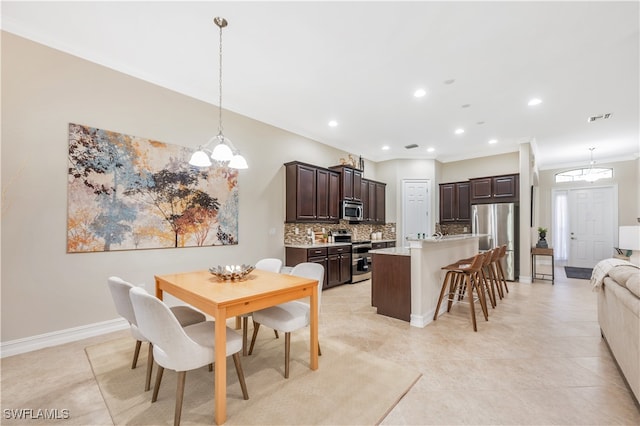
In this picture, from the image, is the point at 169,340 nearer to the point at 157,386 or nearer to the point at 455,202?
the point at 157,386

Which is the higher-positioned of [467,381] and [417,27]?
[417,27]

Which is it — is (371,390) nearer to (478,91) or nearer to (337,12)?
(337,12)

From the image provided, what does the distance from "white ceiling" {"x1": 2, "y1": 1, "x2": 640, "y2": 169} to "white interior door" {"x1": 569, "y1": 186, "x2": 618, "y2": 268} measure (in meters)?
3.66

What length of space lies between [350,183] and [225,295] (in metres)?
4.49

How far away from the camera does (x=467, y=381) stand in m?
2.25

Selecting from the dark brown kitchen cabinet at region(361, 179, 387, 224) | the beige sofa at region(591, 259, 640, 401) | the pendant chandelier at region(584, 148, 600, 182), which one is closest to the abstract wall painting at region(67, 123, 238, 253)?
the dark brown kitchen cabinet at region(361, 179, 387, 224)

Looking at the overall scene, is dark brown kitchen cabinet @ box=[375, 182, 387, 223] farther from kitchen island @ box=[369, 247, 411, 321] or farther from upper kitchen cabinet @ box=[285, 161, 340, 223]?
kitchen island @ box=[369, 247, 411, 321]

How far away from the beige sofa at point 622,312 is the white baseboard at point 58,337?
4691 mm

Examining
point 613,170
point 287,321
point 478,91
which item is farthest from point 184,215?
point 613,170

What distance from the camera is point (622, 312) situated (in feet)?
7.09

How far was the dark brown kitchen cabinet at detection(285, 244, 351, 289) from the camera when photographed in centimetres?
487

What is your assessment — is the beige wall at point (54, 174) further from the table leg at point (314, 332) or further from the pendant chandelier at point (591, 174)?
the pendant chandelier at point (591, 174)

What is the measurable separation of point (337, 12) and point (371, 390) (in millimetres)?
3127

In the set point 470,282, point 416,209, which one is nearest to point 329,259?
point 470,282
